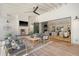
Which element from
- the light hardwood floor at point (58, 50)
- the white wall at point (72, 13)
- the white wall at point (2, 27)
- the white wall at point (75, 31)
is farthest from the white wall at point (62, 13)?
the white wall at point (2, 27)

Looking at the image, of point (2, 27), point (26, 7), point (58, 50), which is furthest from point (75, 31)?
point (2, 27)

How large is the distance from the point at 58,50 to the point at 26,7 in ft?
3.20

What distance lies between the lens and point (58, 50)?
2.04 metres

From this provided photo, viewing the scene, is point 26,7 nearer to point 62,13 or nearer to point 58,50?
point 62,13

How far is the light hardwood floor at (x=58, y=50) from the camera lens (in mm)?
1999

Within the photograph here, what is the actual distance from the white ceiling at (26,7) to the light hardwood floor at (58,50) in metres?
0.64

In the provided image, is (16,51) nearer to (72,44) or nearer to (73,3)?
(72,44)

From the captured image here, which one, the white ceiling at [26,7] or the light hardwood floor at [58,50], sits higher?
the white ceiling at [26,7]

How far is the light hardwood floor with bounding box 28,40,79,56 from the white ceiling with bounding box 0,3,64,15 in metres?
0.64

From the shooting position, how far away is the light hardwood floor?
2.00m

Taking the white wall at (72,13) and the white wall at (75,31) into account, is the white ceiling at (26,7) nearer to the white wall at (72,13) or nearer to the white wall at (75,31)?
the white wall at (72,13)

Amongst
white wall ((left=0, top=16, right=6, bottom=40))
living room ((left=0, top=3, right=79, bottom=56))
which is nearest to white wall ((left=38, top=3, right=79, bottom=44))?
living room ((left=0, top=3, right=79, bottom=56))

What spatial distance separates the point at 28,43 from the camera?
2064mm

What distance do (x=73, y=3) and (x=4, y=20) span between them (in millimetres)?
1261
